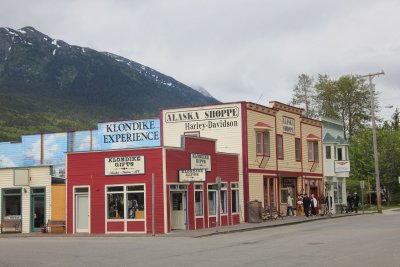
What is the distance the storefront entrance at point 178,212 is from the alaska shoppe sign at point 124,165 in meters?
2.34

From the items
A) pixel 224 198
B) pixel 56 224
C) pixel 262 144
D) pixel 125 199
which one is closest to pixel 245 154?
pixel 262 144

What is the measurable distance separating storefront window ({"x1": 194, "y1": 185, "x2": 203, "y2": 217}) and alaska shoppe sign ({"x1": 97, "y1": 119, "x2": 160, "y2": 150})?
8.08m

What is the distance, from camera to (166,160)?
32.2 metres

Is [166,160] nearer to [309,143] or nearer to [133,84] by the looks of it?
[309,143]

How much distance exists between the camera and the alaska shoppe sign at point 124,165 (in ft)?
106

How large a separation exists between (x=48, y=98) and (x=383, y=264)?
136389 mm

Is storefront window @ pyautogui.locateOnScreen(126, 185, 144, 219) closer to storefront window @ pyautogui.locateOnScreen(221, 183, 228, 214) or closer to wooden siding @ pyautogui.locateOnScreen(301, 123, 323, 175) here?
storefront window @ pyautogui.locateOnScreen(221, 183, 228, 214)

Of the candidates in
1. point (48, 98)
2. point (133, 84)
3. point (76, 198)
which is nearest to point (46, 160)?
point (76, 198)

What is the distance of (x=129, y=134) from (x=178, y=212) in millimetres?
12160

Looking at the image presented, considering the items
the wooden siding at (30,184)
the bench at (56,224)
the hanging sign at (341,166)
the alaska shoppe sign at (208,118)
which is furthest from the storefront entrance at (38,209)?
the hanging sign at (341,166)

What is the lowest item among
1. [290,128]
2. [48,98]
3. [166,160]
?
[166,160]

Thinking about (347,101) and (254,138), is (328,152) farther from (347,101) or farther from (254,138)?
(347,101)

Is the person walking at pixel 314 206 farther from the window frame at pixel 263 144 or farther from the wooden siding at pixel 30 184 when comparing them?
the wooden siding at pixel 30 184

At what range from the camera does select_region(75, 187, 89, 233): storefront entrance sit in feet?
111
